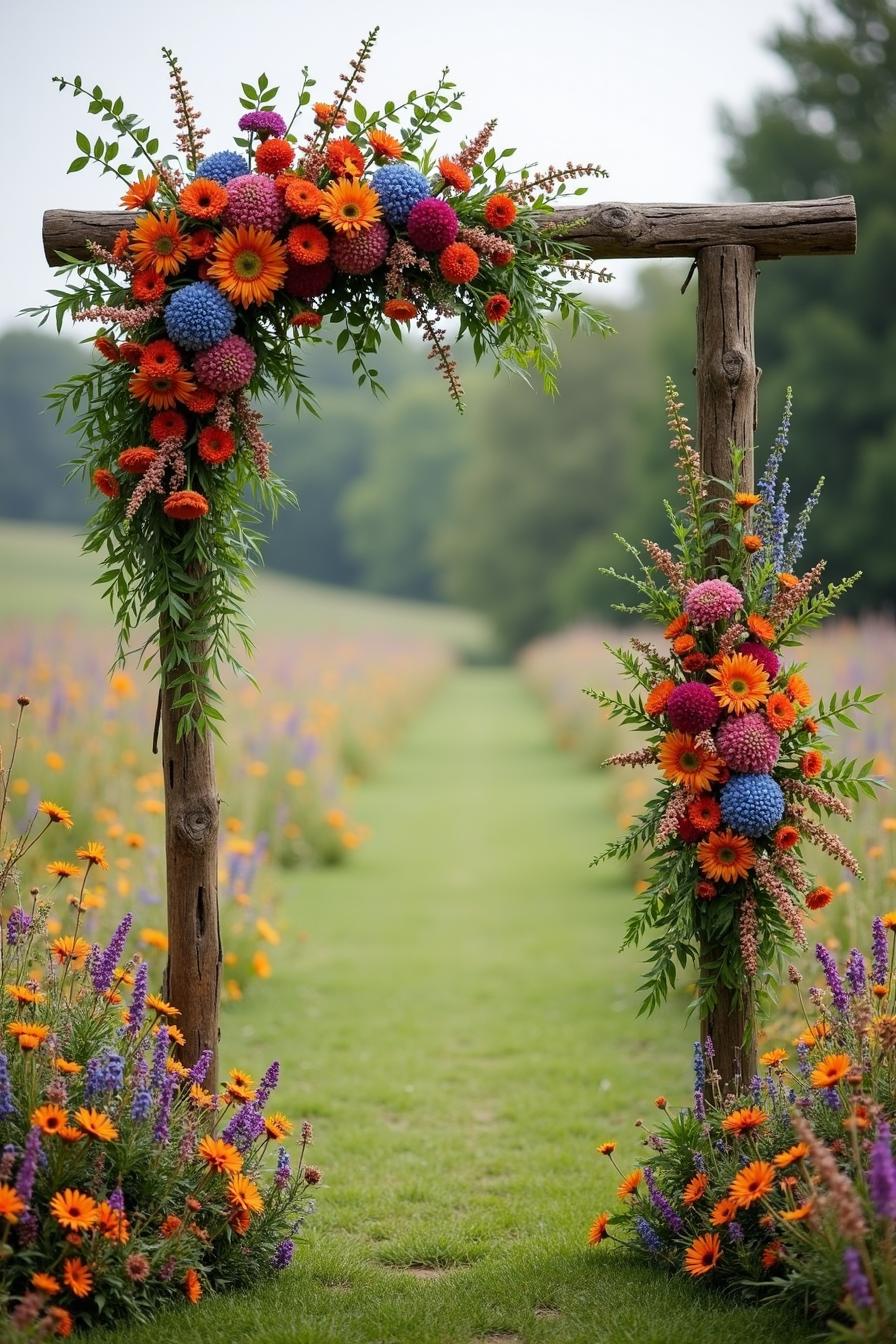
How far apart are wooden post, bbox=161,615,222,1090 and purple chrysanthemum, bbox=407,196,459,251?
1.50m

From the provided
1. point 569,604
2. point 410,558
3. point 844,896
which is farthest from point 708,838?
point 410,558

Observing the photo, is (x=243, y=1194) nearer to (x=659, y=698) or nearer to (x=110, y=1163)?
(x=110, y=1163)

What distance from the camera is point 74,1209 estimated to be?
8.28 ft

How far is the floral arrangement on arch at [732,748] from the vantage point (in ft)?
10.6

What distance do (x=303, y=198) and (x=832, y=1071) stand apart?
104 inches

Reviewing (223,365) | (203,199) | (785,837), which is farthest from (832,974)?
(203,199)

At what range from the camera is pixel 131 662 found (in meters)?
11.8

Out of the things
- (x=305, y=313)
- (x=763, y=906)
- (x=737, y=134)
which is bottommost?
(x=763, y=906)

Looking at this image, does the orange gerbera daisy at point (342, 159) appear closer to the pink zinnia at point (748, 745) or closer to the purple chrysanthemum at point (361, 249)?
the purple chrysanthemum at point (361, 249)

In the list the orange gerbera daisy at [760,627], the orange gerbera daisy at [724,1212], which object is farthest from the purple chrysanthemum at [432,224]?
the orange gerbera daisy at [724,1212]

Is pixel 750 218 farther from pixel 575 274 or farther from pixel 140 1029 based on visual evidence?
pixel 140 1029

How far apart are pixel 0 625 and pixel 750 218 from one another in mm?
10525

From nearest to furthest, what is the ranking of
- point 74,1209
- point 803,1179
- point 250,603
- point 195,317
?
point 74,1209, point 803,1179, point 195,317, point 250,603

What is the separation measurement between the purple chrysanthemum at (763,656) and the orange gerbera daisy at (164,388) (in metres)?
1.73
